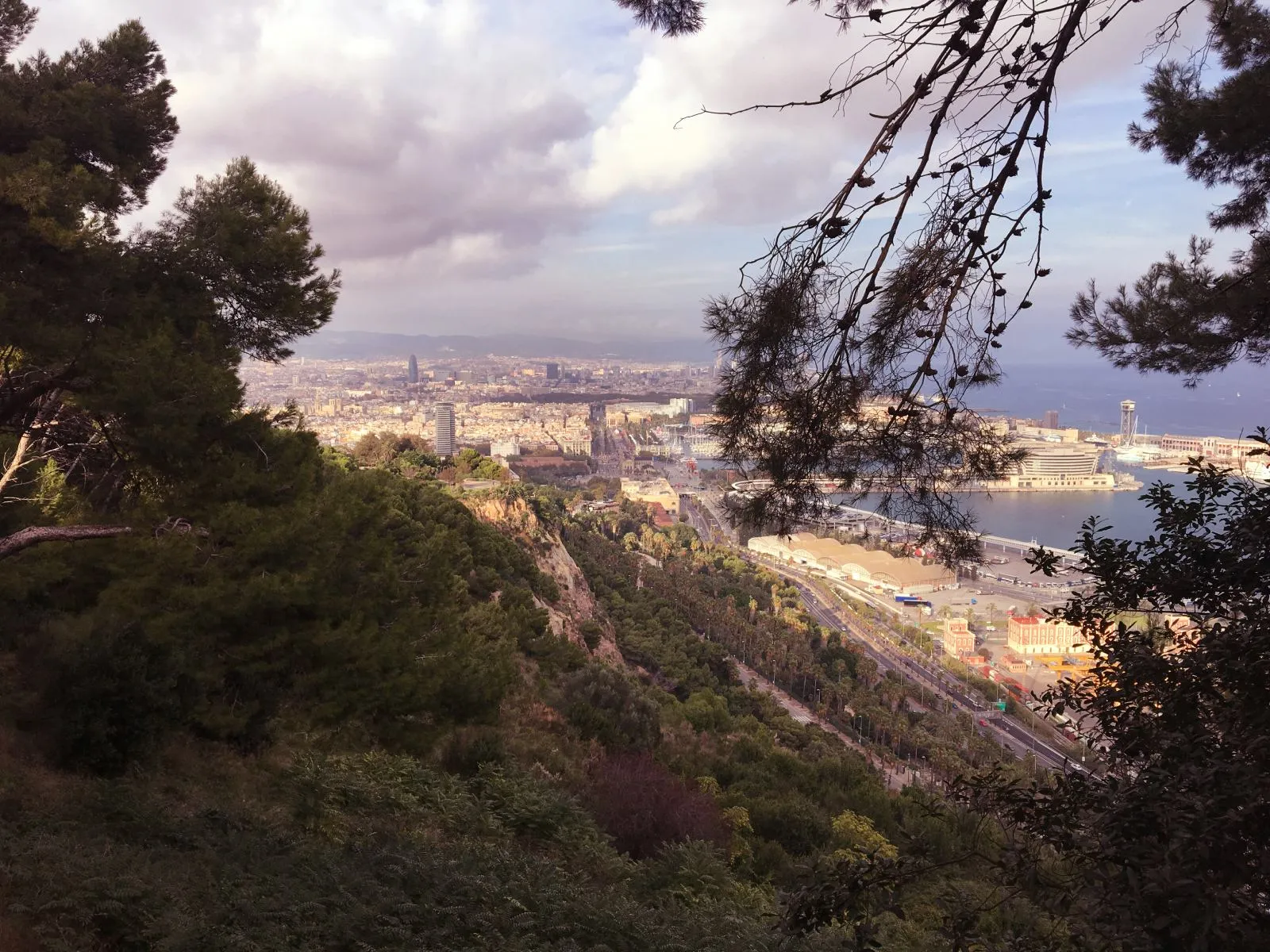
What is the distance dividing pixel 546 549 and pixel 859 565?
22.2 metres

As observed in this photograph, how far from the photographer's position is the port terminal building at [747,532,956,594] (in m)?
34.9

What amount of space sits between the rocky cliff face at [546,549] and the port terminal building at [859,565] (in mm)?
13991

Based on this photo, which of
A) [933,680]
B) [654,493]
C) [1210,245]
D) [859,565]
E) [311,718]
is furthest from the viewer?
[654,493]

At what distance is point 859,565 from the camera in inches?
1491

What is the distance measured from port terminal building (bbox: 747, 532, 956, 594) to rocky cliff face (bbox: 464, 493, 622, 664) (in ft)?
45.9

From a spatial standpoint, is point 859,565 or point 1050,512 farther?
point 859,565

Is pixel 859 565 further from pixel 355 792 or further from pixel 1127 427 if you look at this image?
pixel 355 792

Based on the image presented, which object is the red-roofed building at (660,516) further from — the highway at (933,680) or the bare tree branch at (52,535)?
the bare tree branch at (52,535)

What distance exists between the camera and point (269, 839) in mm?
4273

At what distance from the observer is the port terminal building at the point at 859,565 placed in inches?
1375

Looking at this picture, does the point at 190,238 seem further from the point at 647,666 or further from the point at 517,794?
the point at 647,666

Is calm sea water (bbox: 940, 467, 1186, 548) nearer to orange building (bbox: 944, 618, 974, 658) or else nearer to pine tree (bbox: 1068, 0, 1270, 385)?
orange building (bbox: 944, 618, 974, 658)

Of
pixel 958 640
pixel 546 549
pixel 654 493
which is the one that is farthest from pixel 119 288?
pixel 654 493

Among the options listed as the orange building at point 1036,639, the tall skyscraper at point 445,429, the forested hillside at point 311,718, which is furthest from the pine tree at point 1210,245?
the tall skyscraper at point 445,429
